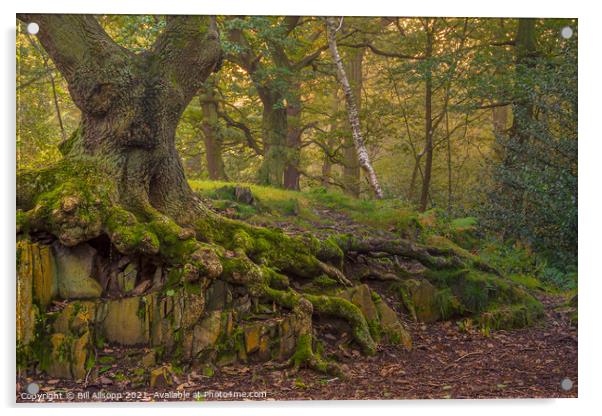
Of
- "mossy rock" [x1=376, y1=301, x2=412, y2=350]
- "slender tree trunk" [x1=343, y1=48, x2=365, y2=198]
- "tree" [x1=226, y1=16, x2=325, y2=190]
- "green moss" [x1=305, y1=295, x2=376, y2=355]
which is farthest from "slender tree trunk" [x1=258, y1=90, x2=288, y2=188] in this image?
"mossy rock" [x1=376, y1=301, x2=412, y2=350]

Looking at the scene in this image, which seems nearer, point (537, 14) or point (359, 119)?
point (537, 14)

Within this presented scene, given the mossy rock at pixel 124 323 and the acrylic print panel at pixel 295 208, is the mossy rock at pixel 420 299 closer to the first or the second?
the acrylic print panel at pixel 295 208

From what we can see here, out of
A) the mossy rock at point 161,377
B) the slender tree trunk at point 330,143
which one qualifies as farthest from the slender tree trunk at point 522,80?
the mossy rock at point 161,377

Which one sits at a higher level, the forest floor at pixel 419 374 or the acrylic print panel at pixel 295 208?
the acrylic print panel at pixel 295 208

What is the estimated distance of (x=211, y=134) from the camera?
7.84 m

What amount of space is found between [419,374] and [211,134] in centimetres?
467

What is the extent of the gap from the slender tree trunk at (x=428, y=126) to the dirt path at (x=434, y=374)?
1.95 meters

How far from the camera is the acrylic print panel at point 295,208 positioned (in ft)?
17.1

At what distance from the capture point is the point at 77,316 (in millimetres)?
5129

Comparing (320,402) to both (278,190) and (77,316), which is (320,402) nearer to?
(77,316)

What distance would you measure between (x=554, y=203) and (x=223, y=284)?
416cm

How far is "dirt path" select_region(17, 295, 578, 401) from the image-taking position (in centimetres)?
519

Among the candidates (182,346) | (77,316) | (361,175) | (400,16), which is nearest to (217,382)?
(182,346)

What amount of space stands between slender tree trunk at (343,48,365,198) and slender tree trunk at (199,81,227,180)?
1.83 m
